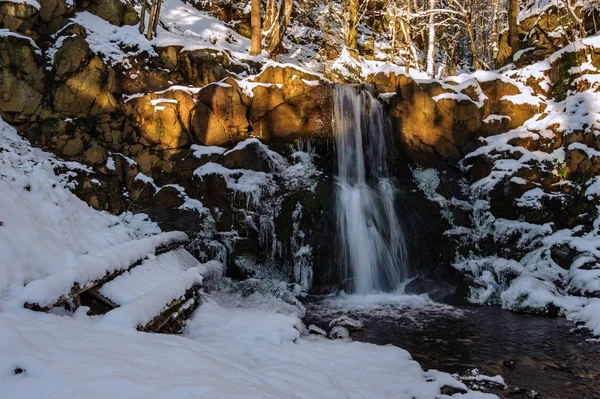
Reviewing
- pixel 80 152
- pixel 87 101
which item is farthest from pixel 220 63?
pixel 80 152

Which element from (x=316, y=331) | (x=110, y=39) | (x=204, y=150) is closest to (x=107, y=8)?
(x=110, y=39)

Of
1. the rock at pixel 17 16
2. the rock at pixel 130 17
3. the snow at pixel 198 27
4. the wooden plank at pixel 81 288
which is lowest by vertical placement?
the wooden plank at pixel 81 288

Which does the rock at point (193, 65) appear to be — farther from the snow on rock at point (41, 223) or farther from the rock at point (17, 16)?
the snow on rock at point (41, 223)

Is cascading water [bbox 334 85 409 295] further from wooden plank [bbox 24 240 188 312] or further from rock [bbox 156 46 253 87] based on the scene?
wooden plank [bbox 24 240 188 312]

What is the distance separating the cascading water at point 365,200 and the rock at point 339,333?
3.43 m

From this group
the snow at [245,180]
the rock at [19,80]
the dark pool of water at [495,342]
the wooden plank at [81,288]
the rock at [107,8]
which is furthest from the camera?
the rock at [107,8]

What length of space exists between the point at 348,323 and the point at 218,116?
25.0ft

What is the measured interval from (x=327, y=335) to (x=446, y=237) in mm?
6033

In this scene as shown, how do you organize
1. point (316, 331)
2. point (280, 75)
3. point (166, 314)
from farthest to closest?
point (280, 75) < point (316, 331) < point (166, 314)

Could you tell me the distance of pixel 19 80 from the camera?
11391 millimetres

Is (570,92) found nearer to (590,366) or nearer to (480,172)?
(480,172)

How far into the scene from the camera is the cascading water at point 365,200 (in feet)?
36.3

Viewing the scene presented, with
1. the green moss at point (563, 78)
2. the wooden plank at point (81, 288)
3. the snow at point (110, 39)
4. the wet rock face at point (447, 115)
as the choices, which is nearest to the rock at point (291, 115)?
the wet rock face at point (447, 115)

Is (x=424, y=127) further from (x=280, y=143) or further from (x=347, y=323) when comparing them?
(x=347, y=323)
